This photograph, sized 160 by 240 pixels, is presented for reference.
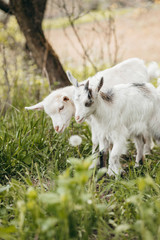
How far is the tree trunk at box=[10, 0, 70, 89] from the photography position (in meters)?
5.84

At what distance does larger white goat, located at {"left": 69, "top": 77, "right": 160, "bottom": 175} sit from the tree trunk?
246 cm

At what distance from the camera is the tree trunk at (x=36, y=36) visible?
584 cm

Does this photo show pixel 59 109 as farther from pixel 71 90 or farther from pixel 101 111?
Result: pixel 101 111

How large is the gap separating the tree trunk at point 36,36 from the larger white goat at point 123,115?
8.06 feet

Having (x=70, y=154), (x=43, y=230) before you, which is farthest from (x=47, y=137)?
(x=43, y=230)

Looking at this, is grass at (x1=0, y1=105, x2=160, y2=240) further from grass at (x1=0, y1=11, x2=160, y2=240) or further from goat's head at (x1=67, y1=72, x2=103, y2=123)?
goat's head at (x1=67, y1=72, x2=103, y2=123)

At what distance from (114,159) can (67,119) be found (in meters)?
0.79

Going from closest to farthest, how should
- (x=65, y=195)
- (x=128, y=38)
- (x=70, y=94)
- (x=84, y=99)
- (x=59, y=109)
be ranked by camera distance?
1. (x=65, y=195)
2. (x=84, y=99)
3. (x=59, y=109)
4. (x=70, y=94)
5. (x=128, y=38)

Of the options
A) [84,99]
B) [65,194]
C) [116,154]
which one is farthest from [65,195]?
[116,154]

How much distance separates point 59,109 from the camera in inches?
150

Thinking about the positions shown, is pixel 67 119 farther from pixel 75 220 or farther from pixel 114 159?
pixel 75 220

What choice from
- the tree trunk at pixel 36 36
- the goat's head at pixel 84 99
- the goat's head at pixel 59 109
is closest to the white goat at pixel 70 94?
the goat's head at pixel 59 109

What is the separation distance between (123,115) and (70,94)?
0.79 m

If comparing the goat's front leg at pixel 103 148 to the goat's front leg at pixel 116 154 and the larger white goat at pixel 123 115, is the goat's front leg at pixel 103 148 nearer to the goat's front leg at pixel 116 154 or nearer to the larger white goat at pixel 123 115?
the larger white goat at pixel 123 115
